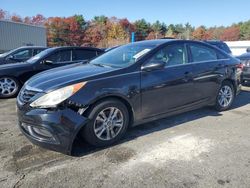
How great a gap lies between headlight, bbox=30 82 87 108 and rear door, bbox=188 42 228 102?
2.41 metres

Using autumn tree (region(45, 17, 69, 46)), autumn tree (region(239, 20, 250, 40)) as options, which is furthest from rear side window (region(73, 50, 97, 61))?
autumn tree (region(239, 20, 250, 40))

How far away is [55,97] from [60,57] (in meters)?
4.37

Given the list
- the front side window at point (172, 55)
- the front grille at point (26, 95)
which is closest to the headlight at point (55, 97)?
the front grille at point (26, 95)

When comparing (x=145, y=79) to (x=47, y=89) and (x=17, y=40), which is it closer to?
(x=47, y=89)

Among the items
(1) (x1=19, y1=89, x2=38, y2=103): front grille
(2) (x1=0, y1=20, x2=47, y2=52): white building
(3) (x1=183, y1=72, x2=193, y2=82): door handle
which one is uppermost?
(2) (x1=0, y1=20, x2=47, y2=52): white building

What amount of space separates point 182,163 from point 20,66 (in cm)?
531

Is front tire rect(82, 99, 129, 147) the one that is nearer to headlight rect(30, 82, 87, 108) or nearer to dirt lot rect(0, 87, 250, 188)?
dirt lot rect(0, 87, 250, 188)

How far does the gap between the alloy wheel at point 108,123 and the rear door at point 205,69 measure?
5.74 ft

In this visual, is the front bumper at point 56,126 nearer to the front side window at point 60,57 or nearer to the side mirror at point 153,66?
the side mirror at point 153,66

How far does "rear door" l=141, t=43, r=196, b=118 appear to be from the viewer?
13.4 ft

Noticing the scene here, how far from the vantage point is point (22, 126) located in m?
3.58

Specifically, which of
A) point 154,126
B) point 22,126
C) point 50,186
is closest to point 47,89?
point 22,126

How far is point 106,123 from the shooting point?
12.2 ft

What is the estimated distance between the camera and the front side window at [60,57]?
289 inches
